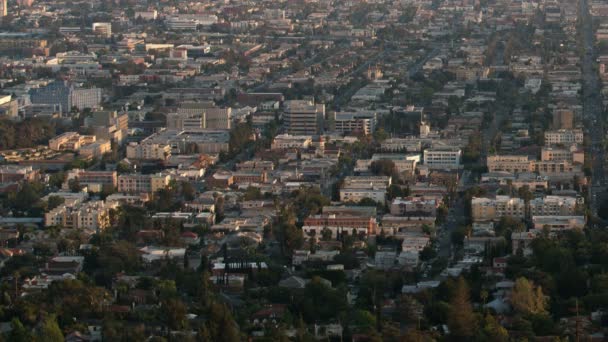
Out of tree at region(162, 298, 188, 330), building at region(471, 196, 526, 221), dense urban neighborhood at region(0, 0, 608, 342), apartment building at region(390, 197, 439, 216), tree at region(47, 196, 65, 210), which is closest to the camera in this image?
tree at region(162, 298, 188, 330)

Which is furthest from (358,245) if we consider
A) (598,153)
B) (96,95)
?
(96,95)

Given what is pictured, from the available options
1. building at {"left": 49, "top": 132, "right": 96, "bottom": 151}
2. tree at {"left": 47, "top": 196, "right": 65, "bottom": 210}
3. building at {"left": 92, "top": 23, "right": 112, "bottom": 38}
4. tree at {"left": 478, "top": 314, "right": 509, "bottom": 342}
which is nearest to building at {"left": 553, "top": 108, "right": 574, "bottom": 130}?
building at {"left": 49, "top": 132, "right": 96, "bottom": 151}

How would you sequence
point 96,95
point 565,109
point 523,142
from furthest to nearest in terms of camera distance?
point 96,95, point 565,109, point 523,142

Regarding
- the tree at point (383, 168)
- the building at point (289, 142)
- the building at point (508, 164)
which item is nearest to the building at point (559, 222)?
the tree at point (383, 168)

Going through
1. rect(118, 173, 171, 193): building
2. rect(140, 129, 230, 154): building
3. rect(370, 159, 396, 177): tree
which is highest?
rect(370, 159, 396, 177): tree

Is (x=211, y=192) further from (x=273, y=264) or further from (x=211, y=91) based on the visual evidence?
(x=211, y=91)

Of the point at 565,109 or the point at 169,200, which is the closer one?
the point at 169,200

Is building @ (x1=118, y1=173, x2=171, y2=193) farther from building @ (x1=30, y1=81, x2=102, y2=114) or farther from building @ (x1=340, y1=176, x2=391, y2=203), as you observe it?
building @ (x1=30, y1=81, x2=102, y2=114)
